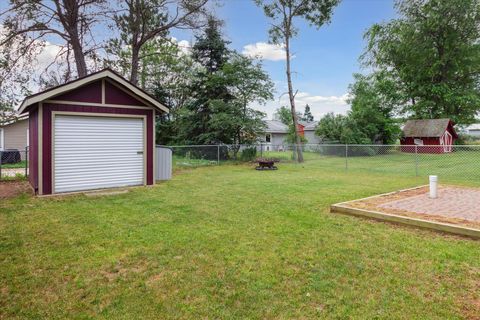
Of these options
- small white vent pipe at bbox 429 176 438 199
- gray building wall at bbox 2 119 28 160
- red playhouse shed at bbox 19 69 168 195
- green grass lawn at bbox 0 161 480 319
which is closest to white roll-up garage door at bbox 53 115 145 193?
red playhouse shed at bbox 19 69 168 195

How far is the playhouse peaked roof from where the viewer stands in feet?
83.0

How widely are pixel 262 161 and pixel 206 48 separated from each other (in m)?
9.46

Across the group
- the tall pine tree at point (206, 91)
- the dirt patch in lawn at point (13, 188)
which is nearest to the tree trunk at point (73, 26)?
the dirt patch in lawn at point (13, 188)

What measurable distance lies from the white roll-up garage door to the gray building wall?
15.6 meters

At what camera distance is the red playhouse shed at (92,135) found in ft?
24.9

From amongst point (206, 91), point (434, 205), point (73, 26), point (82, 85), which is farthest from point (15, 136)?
point (434, 205)

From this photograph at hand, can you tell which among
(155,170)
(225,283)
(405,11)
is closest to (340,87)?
(405,11)

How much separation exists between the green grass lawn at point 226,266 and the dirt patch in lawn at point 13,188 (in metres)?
1.99

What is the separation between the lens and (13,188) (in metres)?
8.81

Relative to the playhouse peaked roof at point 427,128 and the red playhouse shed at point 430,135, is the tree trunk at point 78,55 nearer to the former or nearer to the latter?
the red playhouse shed at point 430,135

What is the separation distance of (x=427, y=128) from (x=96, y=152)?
27038 millimetres

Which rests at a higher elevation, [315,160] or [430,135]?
[430,135]

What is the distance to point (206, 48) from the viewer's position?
63.9 feet

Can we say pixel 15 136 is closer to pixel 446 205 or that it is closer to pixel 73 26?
pixel 73 26
